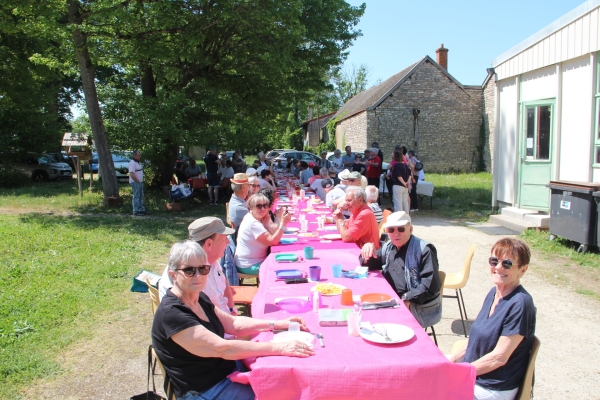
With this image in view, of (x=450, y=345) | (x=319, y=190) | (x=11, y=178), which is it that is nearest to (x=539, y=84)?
(x=319, y=190)

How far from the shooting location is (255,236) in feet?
18.4

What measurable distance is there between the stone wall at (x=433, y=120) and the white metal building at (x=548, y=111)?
49.1ft

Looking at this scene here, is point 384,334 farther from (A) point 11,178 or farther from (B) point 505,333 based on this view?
(A) point 11,178

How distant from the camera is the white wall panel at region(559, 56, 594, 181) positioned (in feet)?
30.0

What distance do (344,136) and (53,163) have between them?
1965cm

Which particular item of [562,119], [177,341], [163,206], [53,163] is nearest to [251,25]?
[163,206]

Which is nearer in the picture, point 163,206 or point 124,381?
point 124,381

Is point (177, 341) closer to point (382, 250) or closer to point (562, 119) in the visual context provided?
point (382, 250)

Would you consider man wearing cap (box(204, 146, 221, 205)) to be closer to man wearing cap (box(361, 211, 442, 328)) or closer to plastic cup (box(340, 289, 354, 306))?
man wearing cap (box(361, 211, 442, 328))

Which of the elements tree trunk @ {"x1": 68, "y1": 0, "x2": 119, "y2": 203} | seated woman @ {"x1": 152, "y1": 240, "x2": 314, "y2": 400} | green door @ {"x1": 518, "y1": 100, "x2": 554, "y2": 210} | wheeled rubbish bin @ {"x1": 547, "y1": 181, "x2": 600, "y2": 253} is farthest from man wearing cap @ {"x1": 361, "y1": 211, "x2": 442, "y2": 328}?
tree trunk @ {"x1": 68, "y1": 0, "x2": 119, "y2": 203}

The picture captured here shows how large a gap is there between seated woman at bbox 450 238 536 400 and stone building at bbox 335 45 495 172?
24936 millimetres

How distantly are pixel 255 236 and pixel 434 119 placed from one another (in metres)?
24.5

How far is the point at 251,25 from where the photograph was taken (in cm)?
1295

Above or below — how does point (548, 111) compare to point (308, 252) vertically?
above
